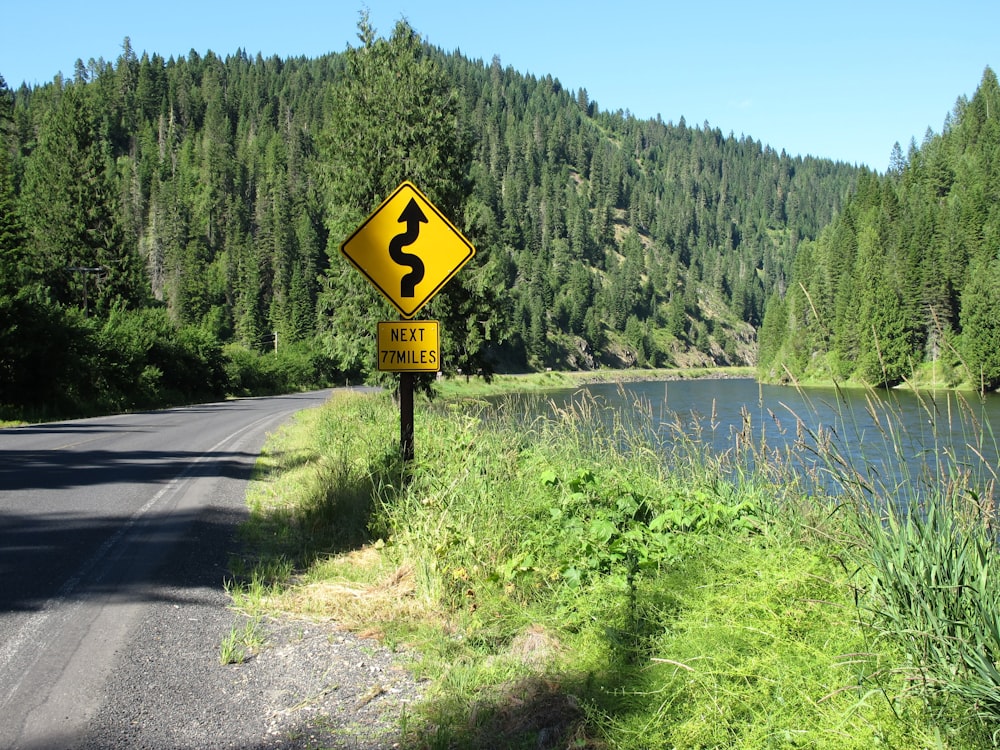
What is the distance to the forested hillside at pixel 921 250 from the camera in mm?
8219

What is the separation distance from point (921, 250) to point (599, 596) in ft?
179

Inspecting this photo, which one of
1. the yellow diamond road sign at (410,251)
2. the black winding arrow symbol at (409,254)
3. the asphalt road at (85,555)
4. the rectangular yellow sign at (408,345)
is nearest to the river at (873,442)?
the rectangular yellow sign at (408,345)

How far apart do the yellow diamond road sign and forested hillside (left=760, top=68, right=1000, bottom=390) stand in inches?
A: 148

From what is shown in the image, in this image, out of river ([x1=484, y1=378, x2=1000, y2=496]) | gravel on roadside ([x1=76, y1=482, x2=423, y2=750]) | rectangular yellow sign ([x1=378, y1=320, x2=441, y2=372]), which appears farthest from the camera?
rectangular yellow sign ([x1=378, y1=320, x2=441, y2=372])

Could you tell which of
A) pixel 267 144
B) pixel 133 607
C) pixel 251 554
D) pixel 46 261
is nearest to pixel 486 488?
pixel 251 554

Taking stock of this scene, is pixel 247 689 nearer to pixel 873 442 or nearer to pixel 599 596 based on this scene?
pixel 599 596

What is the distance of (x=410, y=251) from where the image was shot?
7461mm

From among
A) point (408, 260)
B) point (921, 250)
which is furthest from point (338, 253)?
point (921, 250)

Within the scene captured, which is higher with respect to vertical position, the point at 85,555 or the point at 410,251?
the point at 410,251

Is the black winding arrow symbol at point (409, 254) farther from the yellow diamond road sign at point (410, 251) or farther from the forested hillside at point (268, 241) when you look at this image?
the forested hillside at point (268, 241)

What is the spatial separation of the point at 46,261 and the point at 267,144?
9637 centimetres

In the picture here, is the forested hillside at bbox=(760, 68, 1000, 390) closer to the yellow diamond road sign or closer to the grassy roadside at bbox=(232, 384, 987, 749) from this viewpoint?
the grassy roadside at bbox=(232, 384, 987, 749)

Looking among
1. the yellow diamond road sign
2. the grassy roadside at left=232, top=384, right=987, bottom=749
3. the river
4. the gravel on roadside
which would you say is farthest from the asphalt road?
the river

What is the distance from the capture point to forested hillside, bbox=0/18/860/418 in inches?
901
